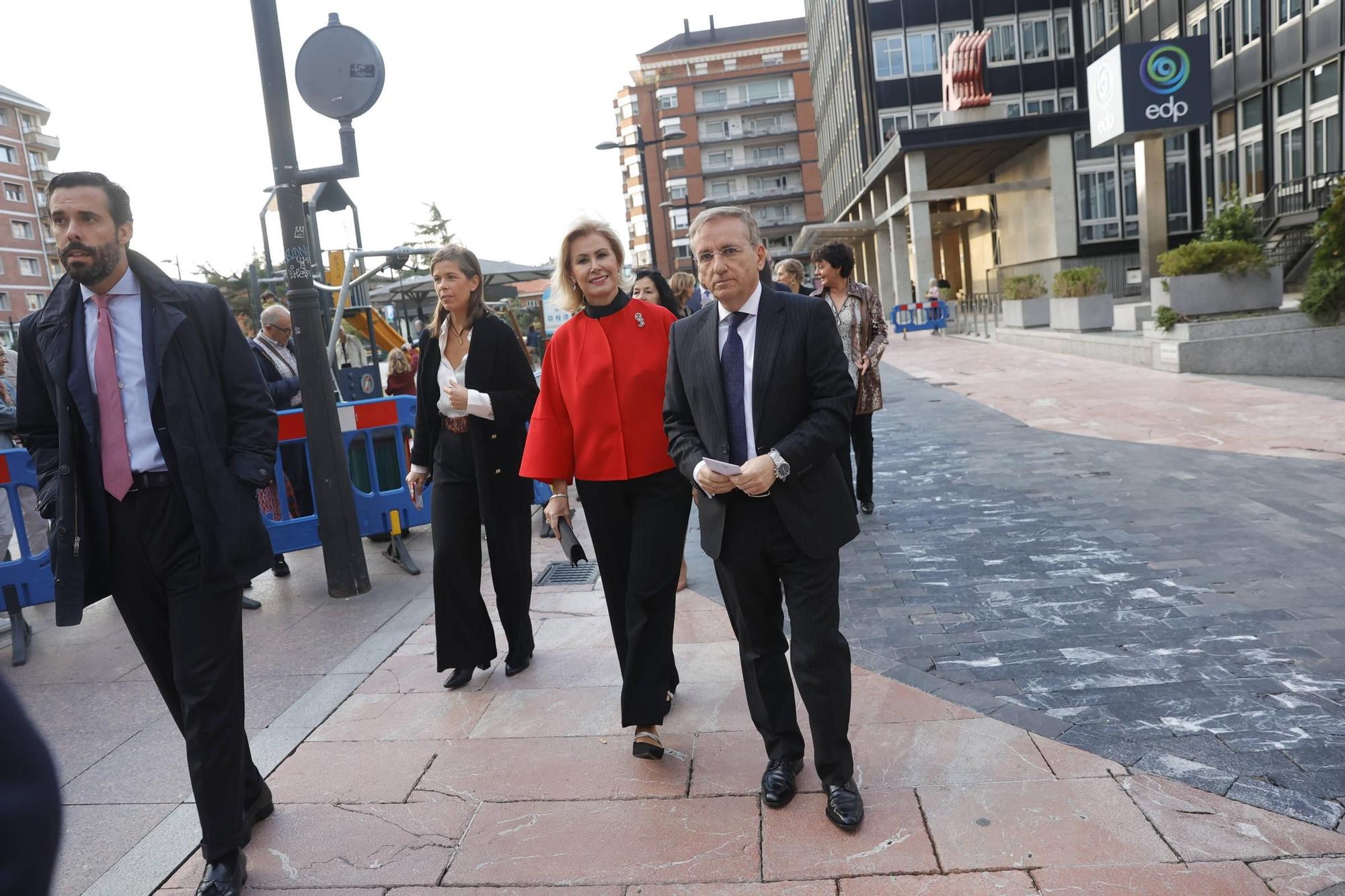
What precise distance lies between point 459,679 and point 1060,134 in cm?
3462

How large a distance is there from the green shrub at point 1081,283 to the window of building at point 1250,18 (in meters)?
14.2

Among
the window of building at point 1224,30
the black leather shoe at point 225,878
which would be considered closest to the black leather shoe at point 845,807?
the black leather shoe at point 225,878

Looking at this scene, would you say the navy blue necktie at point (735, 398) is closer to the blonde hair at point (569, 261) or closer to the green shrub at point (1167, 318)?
the blonde hair at point (569, 261)

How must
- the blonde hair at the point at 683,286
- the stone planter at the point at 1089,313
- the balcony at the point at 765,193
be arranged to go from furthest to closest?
the balcony at the point at 765,193 < the stone planter at the point at 1089,313 < the blonde hair at the point at 683,286

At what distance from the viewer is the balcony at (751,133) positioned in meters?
90.3

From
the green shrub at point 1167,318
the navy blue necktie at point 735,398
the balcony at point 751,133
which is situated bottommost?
the green shrub at point 1167,318

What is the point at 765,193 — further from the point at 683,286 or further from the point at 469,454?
the point at 469,454

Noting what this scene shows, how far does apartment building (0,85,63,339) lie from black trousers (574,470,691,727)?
8284cm

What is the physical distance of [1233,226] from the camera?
15078mm

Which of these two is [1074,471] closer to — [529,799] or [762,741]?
[762,741]

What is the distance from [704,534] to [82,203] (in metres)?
2.11

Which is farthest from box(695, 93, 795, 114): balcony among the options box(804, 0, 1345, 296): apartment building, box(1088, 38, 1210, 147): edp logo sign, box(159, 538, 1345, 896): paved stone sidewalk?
box(159, 538, 1345, 896): paved stone sidewalk

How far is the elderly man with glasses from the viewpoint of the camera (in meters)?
3.01

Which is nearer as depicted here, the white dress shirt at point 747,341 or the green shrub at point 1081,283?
the white dress shirt at point 747,341
